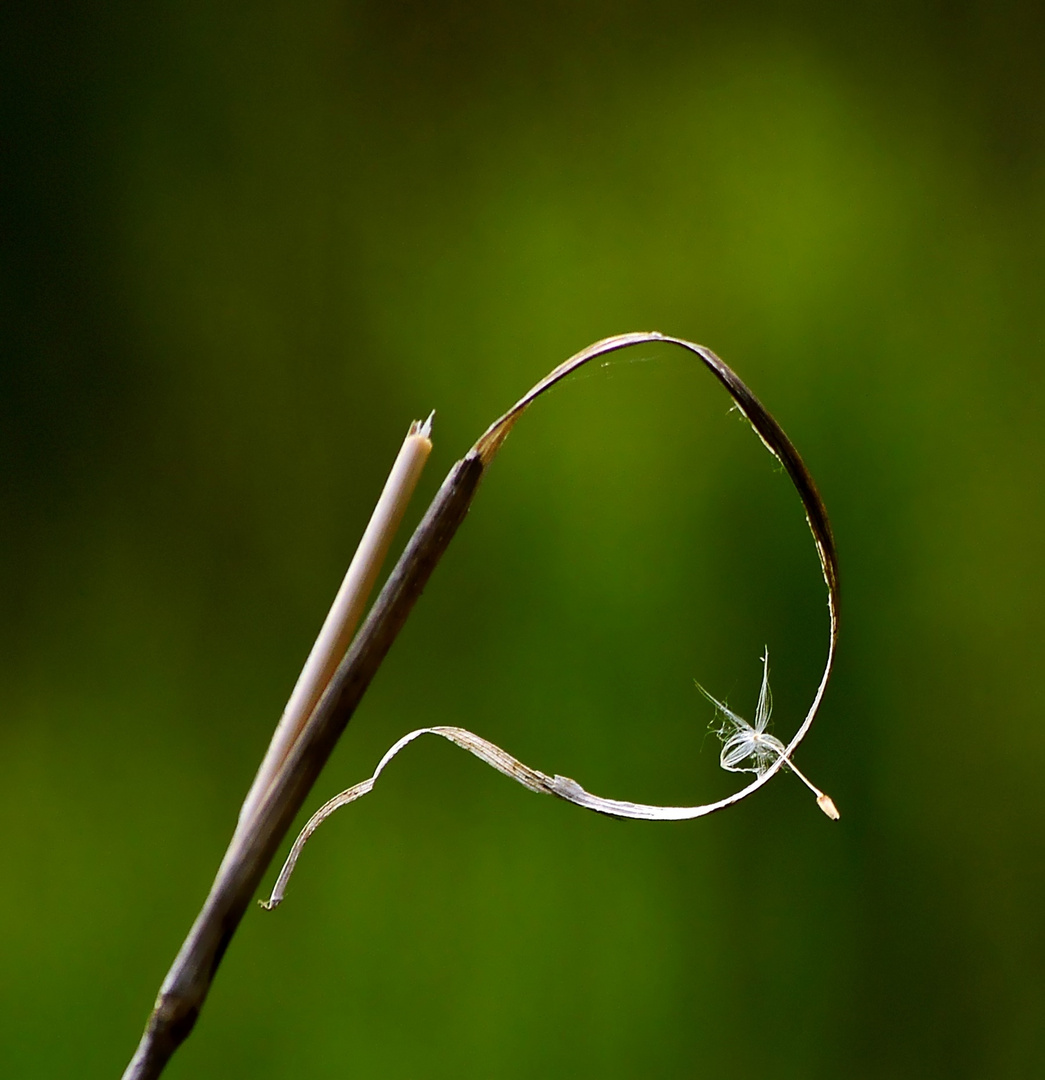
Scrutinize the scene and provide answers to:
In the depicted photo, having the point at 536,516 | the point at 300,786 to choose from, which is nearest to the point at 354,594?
the point at 300,786

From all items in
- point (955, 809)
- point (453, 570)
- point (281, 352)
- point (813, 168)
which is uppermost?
point (813, 168)

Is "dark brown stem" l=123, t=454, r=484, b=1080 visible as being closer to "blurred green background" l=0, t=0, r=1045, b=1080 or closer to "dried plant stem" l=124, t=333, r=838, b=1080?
"dried plant stem" l=124, t=333, r=838, b=1080

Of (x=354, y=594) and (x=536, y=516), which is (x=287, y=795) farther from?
(x=536, y=516)

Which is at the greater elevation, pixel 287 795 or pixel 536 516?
pixel 536 516

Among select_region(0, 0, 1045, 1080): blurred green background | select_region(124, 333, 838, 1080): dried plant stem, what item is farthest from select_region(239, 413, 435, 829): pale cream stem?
select_region(0, 0, 1045, 1080): blurred green background

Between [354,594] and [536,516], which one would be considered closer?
[354,594]

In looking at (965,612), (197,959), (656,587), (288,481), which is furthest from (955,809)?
(197,959)

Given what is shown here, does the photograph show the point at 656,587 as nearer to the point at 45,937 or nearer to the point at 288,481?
the point at 288,481

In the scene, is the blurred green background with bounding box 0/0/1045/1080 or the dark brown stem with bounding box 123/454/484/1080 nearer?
the dark brown stem with bounding box 123/454/484/1080
